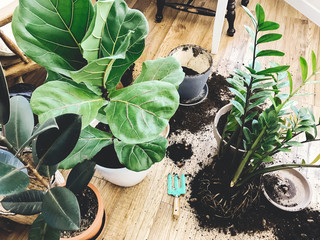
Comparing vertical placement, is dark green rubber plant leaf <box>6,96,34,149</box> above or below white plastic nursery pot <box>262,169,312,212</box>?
above

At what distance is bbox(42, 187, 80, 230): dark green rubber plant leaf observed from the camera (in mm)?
555

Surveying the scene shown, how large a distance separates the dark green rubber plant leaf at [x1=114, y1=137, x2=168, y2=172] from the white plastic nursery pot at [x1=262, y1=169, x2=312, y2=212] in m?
0.70

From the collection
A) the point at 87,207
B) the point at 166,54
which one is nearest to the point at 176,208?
the point at 87,207

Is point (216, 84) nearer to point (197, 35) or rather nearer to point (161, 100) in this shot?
point (197, 35)

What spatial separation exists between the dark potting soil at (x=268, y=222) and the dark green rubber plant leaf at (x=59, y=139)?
0.86 m

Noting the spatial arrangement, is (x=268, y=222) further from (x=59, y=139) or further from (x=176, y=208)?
(x=59, y=139)

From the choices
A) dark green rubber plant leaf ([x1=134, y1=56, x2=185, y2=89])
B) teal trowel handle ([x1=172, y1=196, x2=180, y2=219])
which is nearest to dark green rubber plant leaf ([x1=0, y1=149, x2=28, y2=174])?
dark green rubber plant leaf ([x1=134, y1=56, x2=185, y2=89])

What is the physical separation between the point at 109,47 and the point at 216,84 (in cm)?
115

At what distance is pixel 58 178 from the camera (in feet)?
3.66

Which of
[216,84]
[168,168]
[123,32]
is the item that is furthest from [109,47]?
[216,84]

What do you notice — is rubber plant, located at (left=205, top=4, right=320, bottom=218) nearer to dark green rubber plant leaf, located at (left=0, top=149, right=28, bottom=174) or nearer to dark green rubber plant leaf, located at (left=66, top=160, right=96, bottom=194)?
dark green rubber plant leaf, located at (left=66, top=160, right=96, bottom=194)

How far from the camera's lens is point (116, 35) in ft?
2.02

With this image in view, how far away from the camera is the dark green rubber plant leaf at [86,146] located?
2.60 ft

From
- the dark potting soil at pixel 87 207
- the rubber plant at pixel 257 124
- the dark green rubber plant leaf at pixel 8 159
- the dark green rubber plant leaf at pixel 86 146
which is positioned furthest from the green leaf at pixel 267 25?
the dark potting soil at pixel 87 207
